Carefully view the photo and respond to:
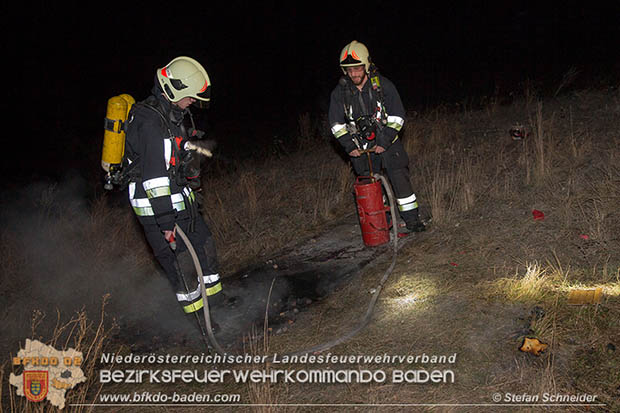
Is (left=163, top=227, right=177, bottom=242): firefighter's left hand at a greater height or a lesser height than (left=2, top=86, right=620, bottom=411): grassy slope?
greater

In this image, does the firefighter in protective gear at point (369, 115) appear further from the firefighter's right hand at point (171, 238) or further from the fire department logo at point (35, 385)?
the fire department logo at point (35, 385)

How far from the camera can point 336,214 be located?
669cm

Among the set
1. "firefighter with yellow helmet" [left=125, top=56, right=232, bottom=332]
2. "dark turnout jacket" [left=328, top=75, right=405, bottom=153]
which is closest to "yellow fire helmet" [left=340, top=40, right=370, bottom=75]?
"dark turnout jacket" [left=328, top=75, right=405, bottom=153]

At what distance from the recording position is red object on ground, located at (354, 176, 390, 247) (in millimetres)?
5169

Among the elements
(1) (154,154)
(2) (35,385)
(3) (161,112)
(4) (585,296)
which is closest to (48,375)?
(2) (35,385)

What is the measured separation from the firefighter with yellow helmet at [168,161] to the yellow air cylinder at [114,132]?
0.29 feet

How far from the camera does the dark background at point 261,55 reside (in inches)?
612

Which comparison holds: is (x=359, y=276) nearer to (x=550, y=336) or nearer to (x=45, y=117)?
(x=550, y=336)

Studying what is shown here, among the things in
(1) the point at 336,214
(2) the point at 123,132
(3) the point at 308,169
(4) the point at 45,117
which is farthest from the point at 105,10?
(2) the point at 123,132

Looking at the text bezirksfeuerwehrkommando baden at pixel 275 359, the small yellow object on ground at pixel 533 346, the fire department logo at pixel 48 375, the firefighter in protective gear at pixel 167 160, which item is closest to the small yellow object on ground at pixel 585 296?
the small yellow object on ground at pixel 533 346

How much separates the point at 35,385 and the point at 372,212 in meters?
3.31

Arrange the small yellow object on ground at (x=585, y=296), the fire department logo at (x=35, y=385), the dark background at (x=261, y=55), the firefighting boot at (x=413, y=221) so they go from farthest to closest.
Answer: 1. the dark background at (x=261, y=55)
2. the firefighting boot at (x=413, y=221)
3. the small yellow object on ground at (x=585, y=296)
4. the fire department logo at (x=35, y=385)

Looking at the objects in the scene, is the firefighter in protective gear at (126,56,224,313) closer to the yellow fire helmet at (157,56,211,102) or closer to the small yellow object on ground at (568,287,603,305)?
the yellow fire helmet at (157,56,211,102)

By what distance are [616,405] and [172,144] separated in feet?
11.2
